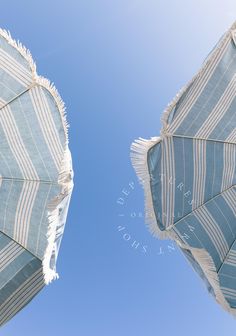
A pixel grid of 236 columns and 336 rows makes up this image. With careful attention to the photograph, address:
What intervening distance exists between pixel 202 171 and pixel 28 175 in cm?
173

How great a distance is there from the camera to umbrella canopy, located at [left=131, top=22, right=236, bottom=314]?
187 inches

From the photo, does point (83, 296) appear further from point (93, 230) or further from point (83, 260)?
point (93, 230)

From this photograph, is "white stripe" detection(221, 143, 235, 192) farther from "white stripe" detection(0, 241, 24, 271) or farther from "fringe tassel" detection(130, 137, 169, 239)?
"white stripe" detection(0, 241, 24, 271)

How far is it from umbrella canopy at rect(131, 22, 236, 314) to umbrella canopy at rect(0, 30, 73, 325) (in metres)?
0.88

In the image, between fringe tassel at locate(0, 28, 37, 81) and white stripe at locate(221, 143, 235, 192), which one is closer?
fringe tassel at locate(0, 28, 37, 81)

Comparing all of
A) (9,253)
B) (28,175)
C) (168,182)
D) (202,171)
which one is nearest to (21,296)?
(9,253)

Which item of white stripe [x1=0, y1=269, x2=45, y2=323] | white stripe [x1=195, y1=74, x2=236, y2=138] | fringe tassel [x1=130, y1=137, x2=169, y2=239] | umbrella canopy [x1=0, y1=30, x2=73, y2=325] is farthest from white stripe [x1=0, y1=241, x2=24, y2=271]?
white stripe [x1=195, y1=74, x2=236, y2=138]

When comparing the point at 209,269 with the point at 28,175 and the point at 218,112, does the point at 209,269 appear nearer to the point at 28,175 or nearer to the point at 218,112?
the point at 218,112

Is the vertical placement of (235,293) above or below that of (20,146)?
below

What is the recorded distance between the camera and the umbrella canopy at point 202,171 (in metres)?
4.75

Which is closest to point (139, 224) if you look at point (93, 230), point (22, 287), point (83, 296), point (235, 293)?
point (93, 230)

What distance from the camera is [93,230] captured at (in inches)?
323

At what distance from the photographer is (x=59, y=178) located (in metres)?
4.30

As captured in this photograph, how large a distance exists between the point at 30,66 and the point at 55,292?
4.97 meters
